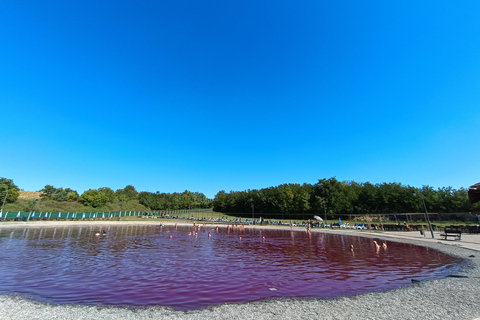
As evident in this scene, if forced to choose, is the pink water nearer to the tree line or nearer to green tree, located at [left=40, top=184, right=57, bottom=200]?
the tree line

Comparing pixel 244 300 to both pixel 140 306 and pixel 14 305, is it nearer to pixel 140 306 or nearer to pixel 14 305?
pixel 140 306

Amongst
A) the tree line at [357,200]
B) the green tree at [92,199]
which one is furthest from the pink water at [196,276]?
the green tree at [92,199]

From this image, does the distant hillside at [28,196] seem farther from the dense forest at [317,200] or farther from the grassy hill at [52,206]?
the dense forest at [317,200]

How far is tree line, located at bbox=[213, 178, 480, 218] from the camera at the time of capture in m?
58.5

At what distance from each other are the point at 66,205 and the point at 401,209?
105m

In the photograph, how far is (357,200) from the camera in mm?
70938

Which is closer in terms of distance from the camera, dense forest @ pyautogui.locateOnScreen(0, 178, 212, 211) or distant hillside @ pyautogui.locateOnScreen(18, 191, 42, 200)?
dense forest @ pyautogui.locateOnScreen(0, 178, 212, 211)

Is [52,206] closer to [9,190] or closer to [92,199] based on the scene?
[9,190]

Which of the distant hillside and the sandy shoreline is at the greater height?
the distant hillside

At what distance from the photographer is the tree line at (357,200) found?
58.5 meters

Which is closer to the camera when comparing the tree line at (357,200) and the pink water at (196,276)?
the pink water at (196,276)

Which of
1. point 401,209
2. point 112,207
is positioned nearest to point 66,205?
point 112,207

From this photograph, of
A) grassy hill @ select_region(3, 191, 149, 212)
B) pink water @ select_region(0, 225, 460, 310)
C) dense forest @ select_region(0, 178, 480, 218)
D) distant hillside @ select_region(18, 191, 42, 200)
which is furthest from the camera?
distant hillside @ select_region(18, 191, 42, 200)

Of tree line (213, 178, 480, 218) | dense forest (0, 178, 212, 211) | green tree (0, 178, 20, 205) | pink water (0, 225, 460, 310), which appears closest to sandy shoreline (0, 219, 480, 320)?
pink water (0, 225, 460, 310)
